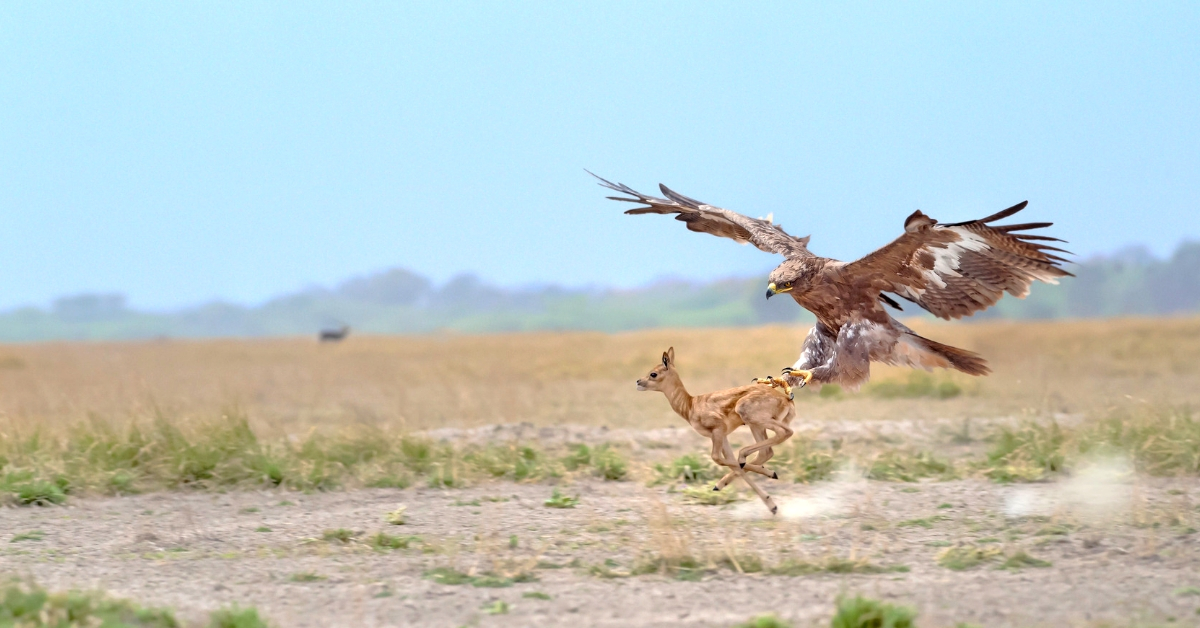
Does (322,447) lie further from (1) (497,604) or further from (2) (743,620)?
(2) (743,620)

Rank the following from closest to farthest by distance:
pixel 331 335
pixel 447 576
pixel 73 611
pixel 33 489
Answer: pixel 73 611
pixel 447 576
pixel 33 489
pixel 331 335

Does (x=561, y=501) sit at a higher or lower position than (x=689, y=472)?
lower

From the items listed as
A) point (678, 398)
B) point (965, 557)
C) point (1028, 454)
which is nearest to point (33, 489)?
point (678, 398)

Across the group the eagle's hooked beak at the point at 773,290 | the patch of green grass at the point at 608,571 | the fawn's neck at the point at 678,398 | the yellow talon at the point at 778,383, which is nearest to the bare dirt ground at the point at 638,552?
the patch of green grass at the point at 608,571

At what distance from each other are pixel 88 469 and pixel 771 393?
20.5ft

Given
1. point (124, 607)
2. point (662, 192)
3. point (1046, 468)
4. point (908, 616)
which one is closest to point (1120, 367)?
point (1046, 468)

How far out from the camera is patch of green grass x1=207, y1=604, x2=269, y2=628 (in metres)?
4.67

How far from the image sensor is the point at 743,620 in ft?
15.9

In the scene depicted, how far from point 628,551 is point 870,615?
2150mm

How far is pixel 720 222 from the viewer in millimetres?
7574

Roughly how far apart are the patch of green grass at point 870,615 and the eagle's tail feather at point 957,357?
224 centimetres

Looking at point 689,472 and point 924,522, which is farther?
point 689,472

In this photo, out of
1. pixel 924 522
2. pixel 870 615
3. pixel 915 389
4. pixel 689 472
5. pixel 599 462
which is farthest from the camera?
pixel 915 389

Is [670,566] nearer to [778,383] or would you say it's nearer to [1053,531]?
[778,383]
